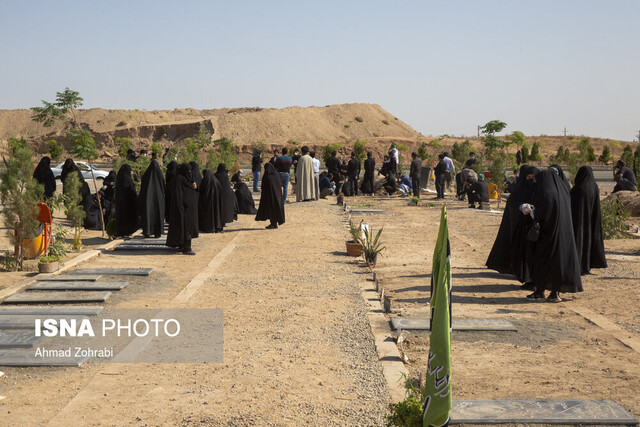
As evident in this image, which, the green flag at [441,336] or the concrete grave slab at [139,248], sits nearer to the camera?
the green flag at [441,336]

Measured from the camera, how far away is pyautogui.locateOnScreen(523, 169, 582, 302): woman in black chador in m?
8.43

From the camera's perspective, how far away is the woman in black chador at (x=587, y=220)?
9633 millimetres

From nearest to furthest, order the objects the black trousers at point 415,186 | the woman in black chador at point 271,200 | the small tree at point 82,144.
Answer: the small tree at point 82,144 < the woman in black chador at point 271,200 < the black trousers at point 415,186

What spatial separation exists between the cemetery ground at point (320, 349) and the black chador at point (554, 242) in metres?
0.31

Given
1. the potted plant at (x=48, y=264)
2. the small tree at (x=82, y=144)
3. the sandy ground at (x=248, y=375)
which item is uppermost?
the small tree at (x=82, y=144)

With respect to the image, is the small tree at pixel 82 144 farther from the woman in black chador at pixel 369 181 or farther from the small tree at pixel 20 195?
the woman in black chador at pixel 369 181

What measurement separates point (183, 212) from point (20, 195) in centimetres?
280

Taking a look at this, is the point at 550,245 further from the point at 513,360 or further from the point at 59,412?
the point at 59,412

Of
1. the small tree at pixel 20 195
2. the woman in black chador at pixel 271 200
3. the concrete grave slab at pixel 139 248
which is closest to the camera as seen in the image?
the small tree at pixel 20 195

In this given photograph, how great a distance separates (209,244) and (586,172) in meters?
6.78

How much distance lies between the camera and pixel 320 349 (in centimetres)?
637

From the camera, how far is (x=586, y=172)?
978 cm

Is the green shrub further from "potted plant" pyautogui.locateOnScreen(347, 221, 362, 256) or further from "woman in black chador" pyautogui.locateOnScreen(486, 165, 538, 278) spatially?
"potted plant" pyautogui.locateOnScreen(347, 221, 362, 256)

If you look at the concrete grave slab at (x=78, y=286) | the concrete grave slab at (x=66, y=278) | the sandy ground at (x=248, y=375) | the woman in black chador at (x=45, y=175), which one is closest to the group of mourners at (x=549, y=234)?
the sandy ground at (x=248, y=375)
